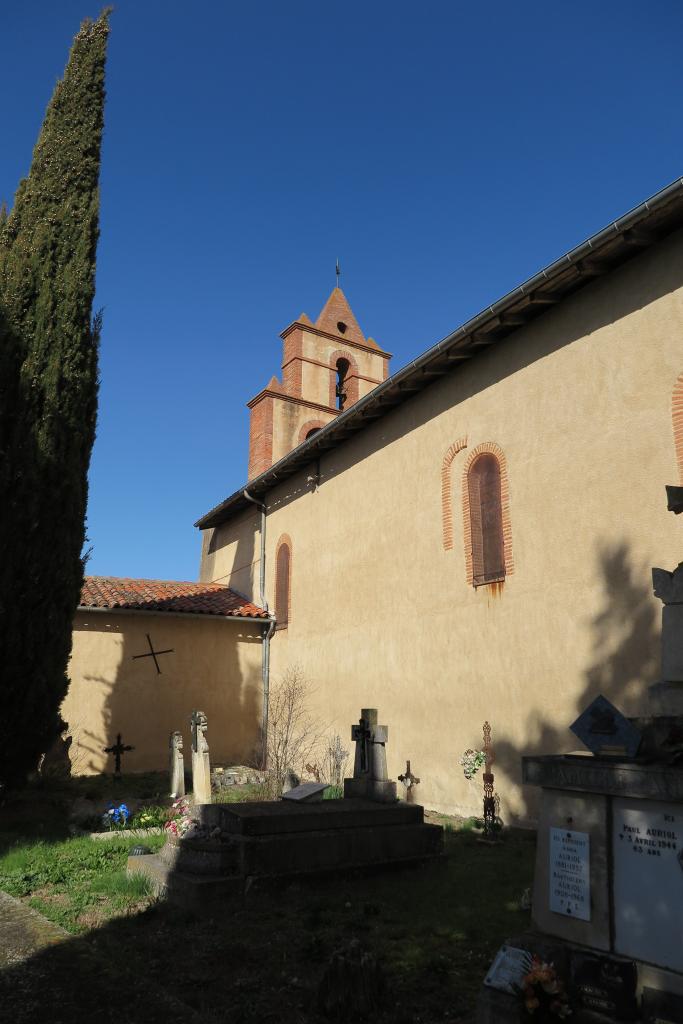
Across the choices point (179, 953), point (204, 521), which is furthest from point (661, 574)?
point (204, 521)

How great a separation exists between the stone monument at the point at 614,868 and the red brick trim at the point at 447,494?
7101 mm

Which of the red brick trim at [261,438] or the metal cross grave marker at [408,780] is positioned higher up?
the red brick trim at [261,438]

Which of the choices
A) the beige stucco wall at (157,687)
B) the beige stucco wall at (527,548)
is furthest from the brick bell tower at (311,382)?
the beige stucco wall at (527,548)

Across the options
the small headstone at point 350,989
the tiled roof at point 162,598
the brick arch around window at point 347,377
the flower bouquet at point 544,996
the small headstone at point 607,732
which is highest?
the brick arch around window at point 347,377

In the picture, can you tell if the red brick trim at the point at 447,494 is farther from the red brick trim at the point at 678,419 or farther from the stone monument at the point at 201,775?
the stone monument at the point at 201,775

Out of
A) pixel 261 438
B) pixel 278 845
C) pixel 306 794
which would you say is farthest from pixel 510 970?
pixel 261 438

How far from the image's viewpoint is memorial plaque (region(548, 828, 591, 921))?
374cm

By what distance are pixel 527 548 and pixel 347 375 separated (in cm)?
1417

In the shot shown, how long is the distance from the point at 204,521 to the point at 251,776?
30.7 feet

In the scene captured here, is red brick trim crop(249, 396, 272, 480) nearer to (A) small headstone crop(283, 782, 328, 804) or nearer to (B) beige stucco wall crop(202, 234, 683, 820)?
(B) beige stucco wall crop(202, 234, 683, 820)

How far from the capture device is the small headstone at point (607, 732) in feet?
12.9

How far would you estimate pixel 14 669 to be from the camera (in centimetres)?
863

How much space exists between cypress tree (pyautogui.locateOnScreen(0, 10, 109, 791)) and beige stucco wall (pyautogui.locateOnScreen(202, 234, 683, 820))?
5.49 meters

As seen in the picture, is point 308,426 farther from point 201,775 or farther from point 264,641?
point 201,775
